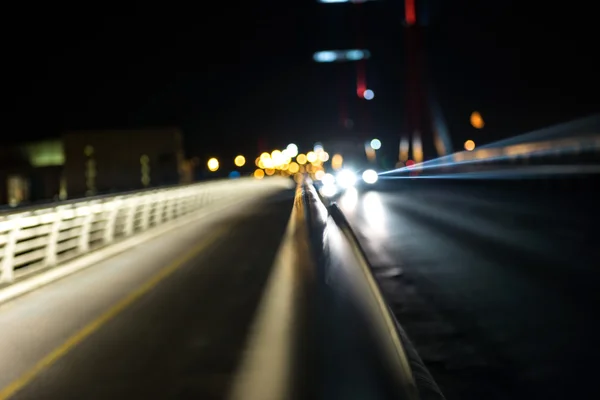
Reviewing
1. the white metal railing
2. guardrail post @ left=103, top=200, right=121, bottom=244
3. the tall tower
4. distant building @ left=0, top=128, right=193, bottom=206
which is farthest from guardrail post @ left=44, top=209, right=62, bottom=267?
the tall tower

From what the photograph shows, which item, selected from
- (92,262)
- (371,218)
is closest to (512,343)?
(92,262)

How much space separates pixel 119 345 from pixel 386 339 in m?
3.04

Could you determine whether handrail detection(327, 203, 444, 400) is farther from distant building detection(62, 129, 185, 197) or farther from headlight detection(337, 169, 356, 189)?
distant building detection(62, 129, 185, 197)

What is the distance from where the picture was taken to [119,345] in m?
8.67

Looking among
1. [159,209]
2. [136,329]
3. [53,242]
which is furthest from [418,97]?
[136,329]

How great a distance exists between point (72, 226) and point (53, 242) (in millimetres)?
1728

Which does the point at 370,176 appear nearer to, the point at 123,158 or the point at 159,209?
the point at 159,209

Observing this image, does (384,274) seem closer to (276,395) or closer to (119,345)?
(119,345)

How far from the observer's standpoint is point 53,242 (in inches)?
628

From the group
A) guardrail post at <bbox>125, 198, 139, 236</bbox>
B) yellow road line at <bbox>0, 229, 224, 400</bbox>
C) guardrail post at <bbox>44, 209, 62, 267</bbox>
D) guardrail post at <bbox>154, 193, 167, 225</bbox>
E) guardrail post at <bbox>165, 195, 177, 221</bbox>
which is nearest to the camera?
yellow road line at <bbox>0, 229, 224, 400</bbox>

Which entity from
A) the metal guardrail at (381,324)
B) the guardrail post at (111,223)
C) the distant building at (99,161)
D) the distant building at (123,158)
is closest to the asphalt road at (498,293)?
the metal guardrail at (381,324)

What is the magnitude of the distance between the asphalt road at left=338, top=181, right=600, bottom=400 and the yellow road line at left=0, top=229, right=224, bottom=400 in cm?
384

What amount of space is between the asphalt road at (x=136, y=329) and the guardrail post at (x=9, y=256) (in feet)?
1.98

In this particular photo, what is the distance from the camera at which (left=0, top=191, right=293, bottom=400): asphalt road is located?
7.04 meters
